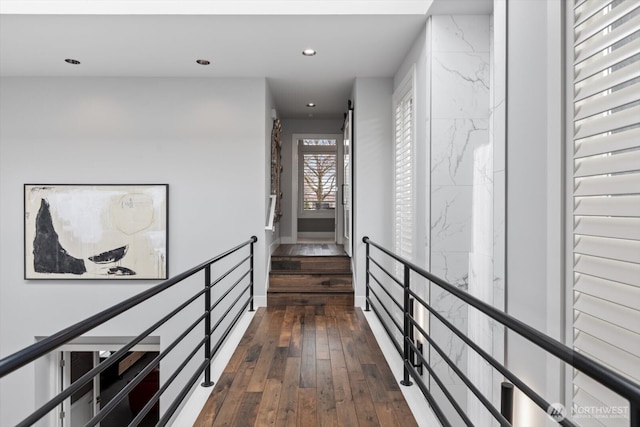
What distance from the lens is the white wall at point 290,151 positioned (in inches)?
263

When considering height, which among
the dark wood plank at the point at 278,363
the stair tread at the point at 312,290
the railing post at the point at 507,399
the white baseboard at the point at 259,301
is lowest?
the dark wood plank at the point at 278,363

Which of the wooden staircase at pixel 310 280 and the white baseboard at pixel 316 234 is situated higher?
the white baseboard at pixel 316 234

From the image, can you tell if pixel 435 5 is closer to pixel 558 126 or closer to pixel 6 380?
pixel 558 126

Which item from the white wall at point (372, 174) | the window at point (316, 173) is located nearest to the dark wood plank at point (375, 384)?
the white wall at point (372, 174)

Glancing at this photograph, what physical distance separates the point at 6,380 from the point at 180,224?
245 centimetres

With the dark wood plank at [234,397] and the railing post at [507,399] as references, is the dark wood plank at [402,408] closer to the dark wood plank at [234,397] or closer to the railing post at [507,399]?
the railing post at [507,399]

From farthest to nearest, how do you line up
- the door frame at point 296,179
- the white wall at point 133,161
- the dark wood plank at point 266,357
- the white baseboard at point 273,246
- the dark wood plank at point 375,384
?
the door frame at point 296,179 < the white baseboard at point 273,246 < the white wall at point 133,161 < the dark wood plank at point 266,357 < the dark wood plank at point 375,384

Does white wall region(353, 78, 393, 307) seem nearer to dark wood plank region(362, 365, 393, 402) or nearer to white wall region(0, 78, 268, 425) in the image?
white wall region(0, 78, 268, 425)

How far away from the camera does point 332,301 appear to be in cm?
448

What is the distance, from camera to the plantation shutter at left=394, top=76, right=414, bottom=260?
142 inches

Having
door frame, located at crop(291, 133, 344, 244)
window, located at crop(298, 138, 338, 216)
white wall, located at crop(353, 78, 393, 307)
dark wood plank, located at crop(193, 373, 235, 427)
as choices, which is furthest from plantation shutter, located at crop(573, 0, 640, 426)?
window, located at crop(298, 138, 338, 216)

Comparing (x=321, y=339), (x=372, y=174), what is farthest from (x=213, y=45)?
(x=321, y=339)

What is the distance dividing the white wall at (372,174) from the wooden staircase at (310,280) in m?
0.26

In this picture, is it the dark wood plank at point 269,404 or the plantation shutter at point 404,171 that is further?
the plantation shutter at point 404,171
